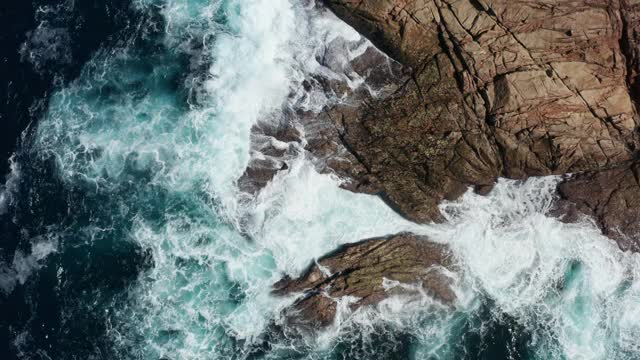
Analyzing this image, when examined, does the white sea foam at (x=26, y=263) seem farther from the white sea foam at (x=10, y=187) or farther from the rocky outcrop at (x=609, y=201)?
the rocky outcrop at (x=609, y=201)

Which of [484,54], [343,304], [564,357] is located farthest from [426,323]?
[484,54]

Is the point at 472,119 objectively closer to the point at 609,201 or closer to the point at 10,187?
the point at 609,201

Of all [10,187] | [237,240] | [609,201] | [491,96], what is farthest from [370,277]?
[10,187]

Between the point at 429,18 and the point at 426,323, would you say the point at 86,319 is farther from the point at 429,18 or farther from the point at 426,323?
the point at 429,18

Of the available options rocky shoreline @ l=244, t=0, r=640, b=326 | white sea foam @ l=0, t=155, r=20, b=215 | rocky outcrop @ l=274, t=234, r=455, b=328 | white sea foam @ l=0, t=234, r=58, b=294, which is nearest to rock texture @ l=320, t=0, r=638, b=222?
rocky shoreline @ l=244, t=0, r=640, b=326

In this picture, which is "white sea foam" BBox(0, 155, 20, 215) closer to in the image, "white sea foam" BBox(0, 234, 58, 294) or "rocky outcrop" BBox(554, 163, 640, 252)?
"white sea foam" BBox(0, 234, 58, 294)

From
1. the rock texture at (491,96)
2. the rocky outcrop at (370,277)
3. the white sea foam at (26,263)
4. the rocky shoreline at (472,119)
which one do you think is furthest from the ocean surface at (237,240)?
the rock texture at (491,96)
